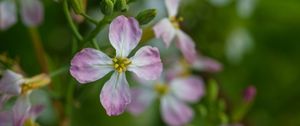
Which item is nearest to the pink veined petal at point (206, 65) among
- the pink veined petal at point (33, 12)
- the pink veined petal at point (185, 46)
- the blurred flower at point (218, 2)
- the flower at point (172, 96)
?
the flower at point (172, 96)

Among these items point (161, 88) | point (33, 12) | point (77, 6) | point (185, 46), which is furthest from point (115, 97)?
point (161, 88)

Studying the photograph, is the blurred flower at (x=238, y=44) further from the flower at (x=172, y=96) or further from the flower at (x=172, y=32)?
the flower at (x=172, y=32)

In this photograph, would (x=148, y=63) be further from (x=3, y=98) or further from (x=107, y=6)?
(x=3, y=98)

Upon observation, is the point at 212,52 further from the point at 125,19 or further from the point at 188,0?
the point at 125,19

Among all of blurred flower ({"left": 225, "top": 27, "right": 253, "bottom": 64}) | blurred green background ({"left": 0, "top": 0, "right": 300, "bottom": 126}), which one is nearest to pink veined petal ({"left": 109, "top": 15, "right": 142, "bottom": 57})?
blurred green background ({"left": 0, "top": 0, "right": 300, "bottom": 126})

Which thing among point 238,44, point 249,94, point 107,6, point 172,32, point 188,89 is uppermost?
point 107,6

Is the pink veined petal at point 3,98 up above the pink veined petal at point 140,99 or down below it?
above

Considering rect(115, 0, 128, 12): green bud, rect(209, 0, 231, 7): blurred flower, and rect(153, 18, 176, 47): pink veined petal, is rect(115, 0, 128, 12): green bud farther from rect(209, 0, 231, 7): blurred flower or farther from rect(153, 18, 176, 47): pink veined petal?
rect(209, 0, 231, 7): blurred flower
